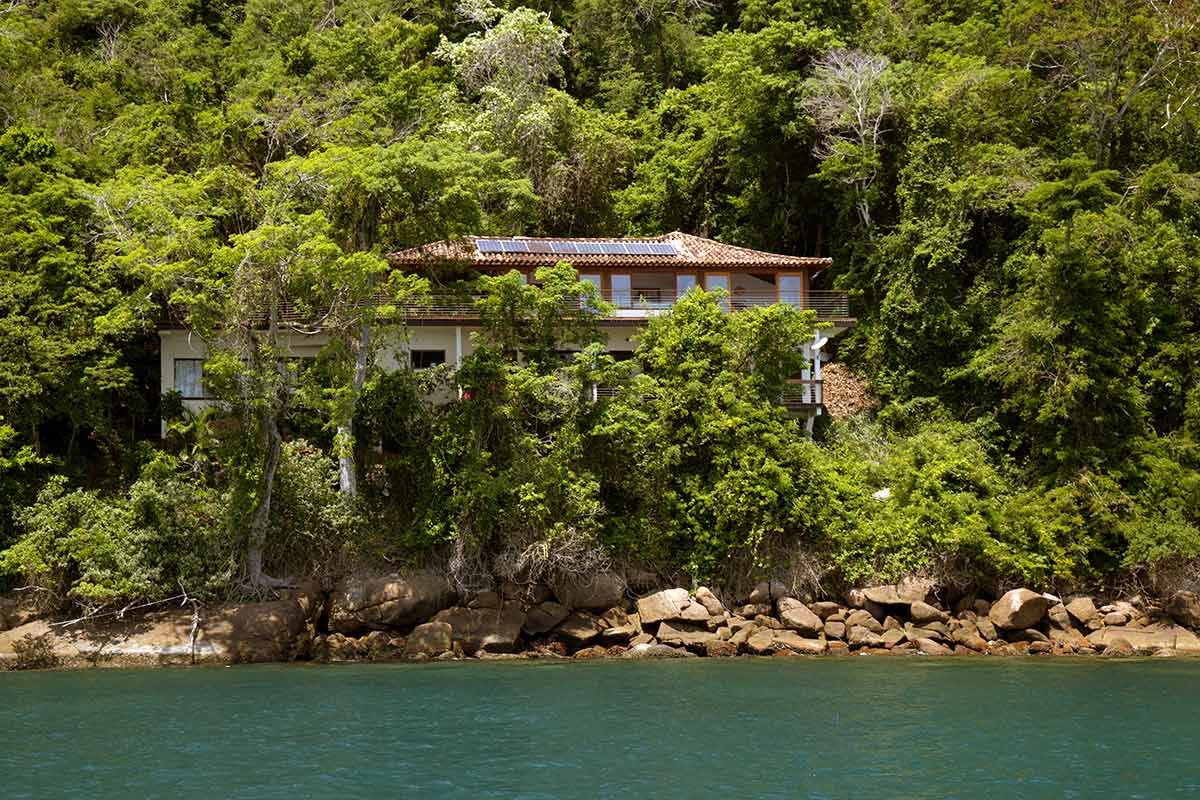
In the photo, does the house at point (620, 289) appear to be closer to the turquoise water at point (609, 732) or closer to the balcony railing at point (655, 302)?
the balcony railing at point (655, 302)

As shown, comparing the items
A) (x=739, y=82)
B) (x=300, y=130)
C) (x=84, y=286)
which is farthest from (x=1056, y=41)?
(x=84, y=286)

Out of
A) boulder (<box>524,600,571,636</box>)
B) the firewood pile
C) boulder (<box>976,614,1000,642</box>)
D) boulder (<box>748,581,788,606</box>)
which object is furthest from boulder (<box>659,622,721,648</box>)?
the firewood pile

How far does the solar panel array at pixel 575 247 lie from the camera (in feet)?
134

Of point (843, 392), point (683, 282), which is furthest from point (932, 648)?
point (683, 282)

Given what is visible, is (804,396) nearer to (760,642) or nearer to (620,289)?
(620,289)

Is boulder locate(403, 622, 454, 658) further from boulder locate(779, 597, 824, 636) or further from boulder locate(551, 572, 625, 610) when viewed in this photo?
boulder locate(779, 597, 824, 636)

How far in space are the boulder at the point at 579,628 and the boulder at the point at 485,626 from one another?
115 cm

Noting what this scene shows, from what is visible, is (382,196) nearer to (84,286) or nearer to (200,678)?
(84,286)

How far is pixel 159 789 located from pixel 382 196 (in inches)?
804

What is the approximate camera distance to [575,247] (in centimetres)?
4184

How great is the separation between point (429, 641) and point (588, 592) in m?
4.59

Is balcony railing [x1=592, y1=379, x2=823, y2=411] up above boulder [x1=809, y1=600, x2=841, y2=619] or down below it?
above

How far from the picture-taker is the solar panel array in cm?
4091

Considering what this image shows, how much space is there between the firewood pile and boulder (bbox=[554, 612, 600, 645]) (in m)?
13.6
